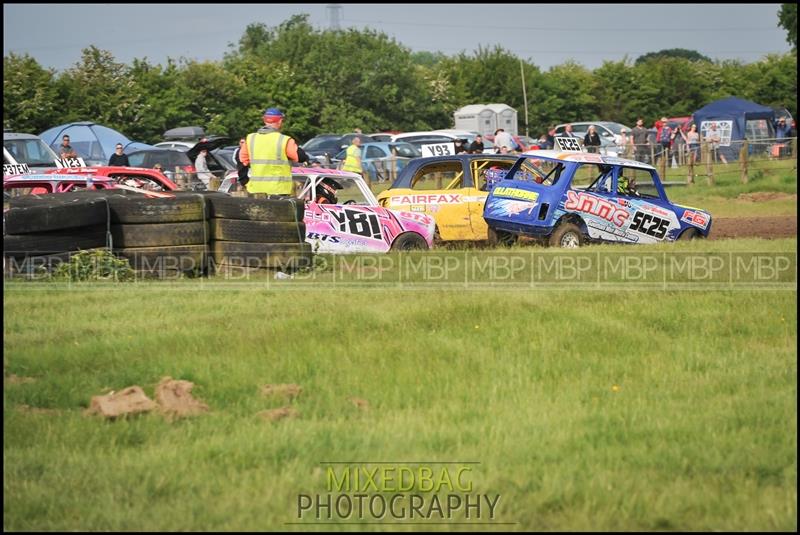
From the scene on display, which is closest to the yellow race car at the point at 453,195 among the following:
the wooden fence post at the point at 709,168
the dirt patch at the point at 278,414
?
the dirt patch at the point at 278,414

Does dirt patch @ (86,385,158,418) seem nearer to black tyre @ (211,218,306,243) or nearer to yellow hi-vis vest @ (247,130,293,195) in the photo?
black tyre @ (211,218,306,243)

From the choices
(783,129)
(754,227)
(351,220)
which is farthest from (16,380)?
(783,129)

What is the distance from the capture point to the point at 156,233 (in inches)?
463

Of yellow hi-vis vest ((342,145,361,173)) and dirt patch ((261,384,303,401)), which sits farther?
yellow hi-vis vest ((342,145,361,173))

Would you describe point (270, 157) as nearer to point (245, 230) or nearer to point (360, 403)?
point (245, 230)

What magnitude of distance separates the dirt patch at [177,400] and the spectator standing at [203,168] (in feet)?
62.9

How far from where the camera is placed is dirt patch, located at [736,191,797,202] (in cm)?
2784

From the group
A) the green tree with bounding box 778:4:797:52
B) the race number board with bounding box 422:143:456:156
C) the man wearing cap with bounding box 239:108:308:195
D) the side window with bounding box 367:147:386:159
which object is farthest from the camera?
the green tree with bounding box 778:4:797:52

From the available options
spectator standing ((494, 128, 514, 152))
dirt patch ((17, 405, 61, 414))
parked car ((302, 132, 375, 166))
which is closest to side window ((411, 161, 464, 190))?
dirt patch ((17, 405, 61, 414))

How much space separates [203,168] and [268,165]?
1565cm

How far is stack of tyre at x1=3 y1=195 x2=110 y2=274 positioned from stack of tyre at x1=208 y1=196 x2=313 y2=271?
1208 mm

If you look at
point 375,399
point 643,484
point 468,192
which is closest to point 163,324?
point 375,399

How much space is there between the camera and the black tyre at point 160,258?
11.8 metres

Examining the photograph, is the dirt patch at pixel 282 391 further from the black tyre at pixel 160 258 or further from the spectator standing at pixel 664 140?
the spectator standing at pixel 664 140
